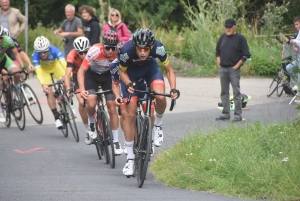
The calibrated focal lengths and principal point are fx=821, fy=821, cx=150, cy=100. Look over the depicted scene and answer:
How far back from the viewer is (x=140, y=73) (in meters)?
10.6

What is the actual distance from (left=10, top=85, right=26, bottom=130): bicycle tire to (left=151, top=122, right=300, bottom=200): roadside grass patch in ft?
15.7

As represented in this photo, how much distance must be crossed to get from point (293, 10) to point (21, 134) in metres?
17.7

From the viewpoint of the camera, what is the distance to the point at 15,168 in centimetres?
1169

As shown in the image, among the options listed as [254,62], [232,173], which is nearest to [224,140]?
[232,173]

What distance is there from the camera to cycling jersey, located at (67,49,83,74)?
13102 mm

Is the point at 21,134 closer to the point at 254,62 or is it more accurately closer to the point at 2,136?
the point at 2,136

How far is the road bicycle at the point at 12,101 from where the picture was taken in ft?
51.0

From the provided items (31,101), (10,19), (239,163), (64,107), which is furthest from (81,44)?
(10,19)

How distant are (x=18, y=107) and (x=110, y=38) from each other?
4.84 metres

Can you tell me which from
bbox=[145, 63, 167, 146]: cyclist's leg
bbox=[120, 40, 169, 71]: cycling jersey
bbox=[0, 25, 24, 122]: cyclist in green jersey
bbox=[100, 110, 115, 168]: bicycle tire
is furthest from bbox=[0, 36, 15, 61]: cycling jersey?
bbox=[120, 40, 169, 71]: cycling jersey

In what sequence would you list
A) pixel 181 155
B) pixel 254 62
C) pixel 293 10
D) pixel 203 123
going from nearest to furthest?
1. pixel 181 155
2. pixel 203 123
3. pixel 254 62
4. pixel 293 10

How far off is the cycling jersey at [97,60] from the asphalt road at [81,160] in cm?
140

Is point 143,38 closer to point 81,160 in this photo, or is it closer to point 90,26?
point 81,160

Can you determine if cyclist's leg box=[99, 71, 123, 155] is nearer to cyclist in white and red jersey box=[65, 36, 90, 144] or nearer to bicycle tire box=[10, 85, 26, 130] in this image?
cyclist in white and red jersey box=[65, 36, 90, 144]
